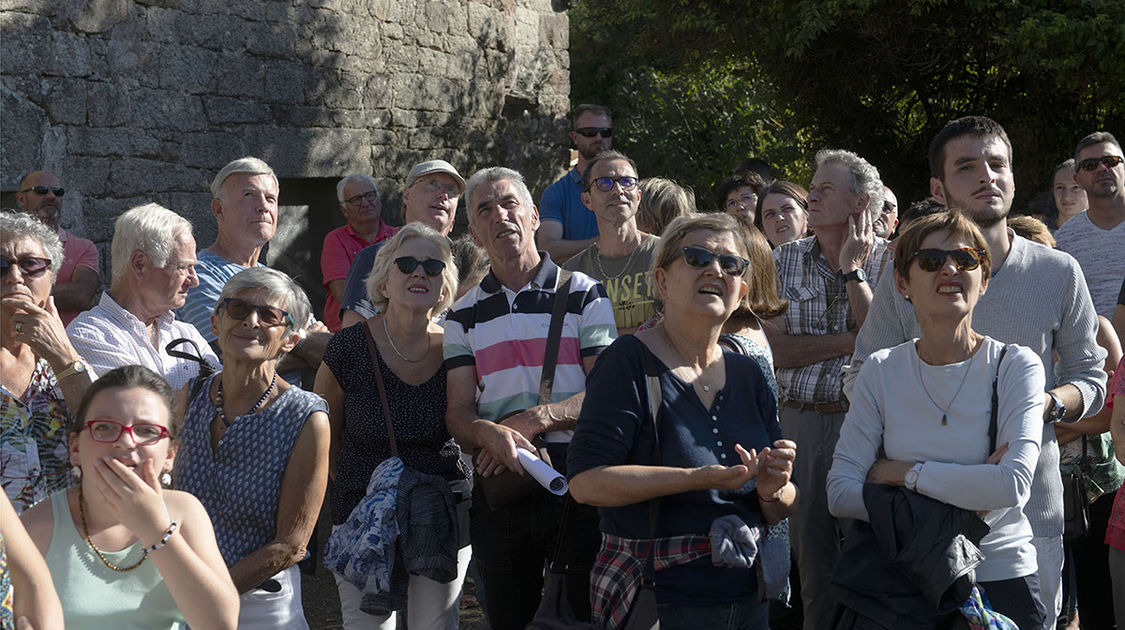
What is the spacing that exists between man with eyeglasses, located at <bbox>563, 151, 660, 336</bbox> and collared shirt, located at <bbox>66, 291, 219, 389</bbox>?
171cm

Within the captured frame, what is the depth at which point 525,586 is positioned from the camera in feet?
12.1

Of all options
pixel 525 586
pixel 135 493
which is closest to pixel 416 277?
pixel 525 586

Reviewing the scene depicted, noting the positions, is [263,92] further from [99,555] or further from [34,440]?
[99,555]

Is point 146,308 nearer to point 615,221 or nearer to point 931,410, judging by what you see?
point 615,221

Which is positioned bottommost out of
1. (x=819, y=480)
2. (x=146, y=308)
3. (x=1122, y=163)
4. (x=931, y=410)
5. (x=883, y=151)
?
(x=819, y=480)

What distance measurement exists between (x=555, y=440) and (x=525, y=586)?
0.49 m

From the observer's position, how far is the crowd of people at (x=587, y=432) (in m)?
2.84

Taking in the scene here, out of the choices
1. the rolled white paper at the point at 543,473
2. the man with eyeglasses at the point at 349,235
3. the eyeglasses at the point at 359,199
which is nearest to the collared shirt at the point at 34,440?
the rolled white paper at the point at 543,473

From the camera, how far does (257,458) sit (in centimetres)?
326

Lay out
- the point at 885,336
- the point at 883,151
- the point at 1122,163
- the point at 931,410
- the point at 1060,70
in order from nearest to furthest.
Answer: the point at 931,410, the point at 885,336, the point at 1122,163, the point at 1060,70, the point at 883,151

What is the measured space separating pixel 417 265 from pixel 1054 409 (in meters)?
2.06

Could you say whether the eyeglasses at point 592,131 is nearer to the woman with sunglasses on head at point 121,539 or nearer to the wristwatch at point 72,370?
the wristwatch at point 72,370

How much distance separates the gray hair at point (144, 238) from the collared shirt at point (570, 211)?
2.68 m

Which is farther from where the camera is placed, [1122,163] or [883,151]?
[883,151]
